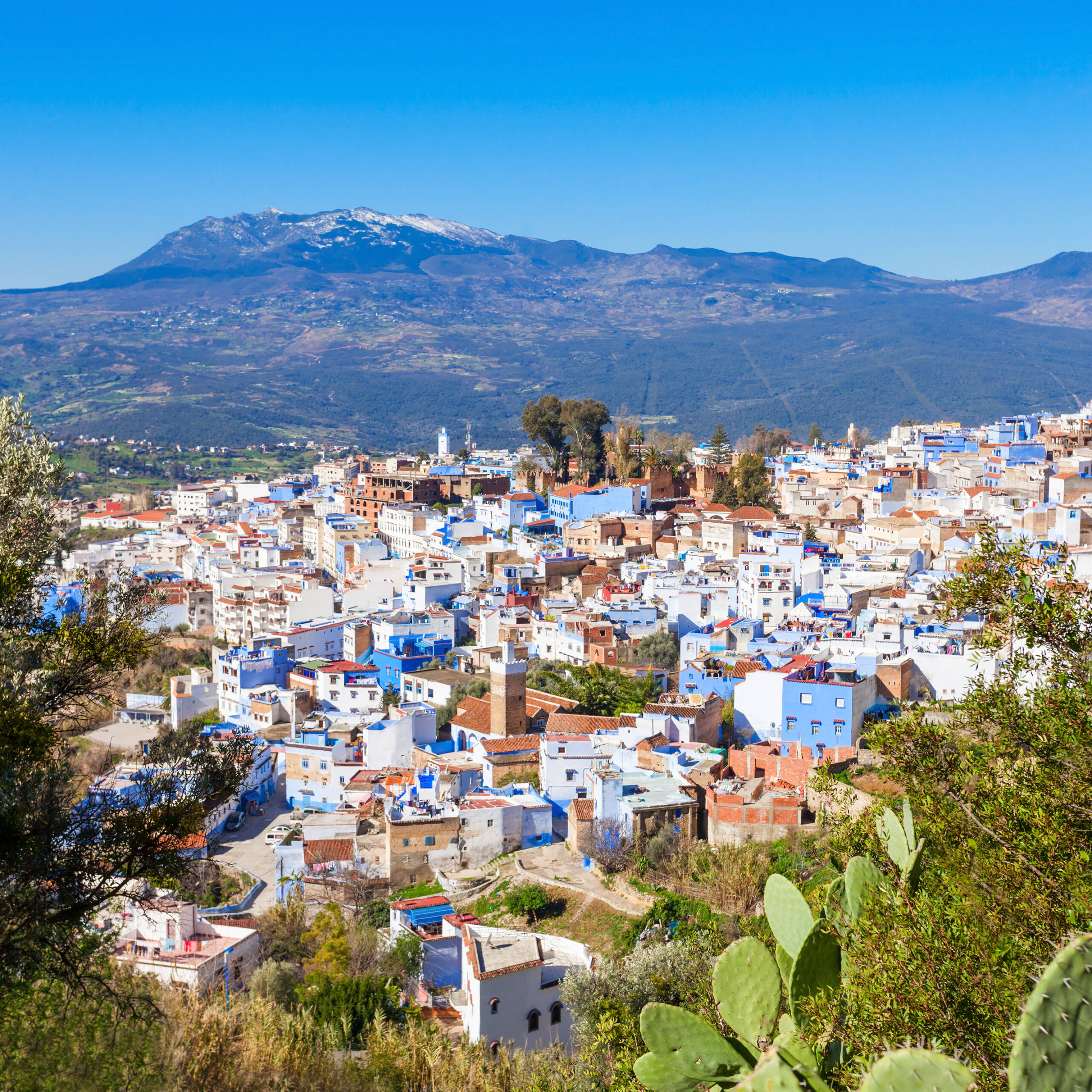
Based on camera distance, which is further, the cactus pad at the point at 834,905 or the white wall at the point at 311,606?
the white wall at the point at 311,606

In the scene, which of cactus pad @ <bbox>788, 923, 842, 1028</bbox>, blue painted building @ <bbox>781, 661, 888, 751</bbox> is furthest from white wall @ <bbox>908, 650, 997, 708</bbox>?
cactus pad @ <bbox>788, 923, 842, 1028</bbox>

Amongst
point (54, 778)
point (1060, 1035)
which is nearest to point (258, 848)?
point (54, 778)

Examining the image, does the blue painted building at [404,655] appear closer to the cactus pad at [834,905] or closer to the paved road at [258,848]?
the paved road at [258,848]

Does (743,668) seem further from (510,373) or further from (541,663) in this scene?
(510,373)

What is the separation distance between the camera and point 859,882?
14.6 ft

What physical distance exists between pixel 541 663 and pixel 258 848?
737cm

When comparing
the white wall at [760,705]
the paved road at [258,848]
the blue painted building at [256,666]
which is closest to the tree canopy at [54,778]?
the paved road at [258,848]

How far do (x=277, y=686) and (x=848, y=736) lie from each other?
13388 mm

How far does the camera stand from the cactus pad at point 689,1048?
3.64 meters

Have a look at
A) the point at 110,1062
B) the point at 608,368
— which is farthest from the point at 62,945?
the point at 608,368

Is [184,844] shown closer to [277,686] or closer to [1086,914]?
[1086,914]

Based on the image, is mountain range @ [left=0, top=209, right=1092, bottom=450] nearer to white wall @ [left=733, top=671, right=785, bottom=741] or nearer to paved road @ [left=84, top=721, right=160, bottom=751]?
paved road @ [left=84, top=721, right=160, bottom=751]

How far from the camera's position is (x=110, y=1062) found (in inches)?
243

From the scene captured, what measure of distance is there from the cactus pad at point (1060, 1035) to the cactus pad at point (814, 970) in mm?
1216
